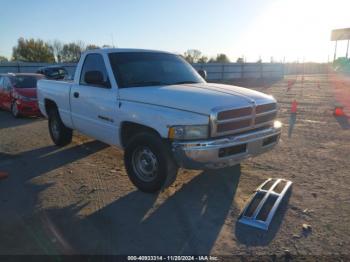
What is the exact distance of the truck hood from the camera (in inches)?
156

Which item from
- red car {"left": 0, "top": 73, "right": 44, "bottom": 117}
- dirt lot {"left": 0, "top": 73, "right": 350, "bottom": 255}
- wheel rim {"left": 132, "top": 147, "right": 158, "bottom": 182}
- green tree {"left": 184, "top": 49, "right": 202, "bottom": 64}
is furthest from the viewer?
green tree {"left": 184, "top": 49, "right": 202, "bottom": 64}

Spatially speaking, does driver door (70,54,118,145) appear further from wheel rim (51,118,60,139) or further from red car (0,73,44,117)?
red car (0,73,44,117)

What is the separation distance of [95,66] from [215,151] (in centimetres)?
276

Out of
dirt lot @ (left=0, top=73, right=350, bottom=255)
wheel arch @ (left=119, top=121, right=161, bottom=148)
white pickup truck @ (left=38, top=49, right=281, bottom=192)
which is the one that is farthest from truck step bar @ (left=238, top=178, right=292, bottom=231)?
wheel arch @ (left=119, top=121, right=161, bottom=148)

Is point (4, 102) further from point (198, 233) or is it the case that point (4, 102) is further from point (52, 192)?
point (198, 233)

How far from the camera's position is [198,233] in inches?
138

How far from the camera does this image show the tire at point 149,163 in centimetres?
413

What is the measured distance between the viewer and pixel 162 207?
415 cm

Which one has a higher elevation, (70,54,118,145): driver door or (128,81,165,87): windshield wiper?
(128,81,165,87): windshield wiper

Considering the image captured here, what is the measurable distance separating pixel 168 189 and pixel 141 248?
5.04 ft

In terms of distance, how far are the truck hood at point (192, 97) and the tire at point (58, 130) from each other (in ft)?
9.06

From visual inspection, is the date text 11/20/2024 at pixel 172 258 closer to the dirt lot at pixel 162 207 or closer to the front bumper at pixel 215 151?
the dirt lot at pixel 162 207

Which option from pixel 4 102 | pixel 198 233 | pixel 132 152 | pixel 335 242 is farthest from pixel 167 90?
pixel 4 102

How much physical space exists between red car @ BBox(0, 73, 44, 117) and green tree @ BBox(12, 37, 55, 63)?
5129 cm
